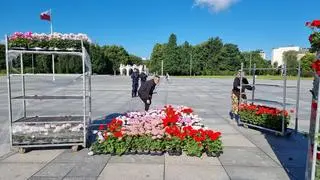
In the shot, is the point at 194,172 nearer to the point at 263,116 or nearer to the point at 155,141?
the point at 155,141

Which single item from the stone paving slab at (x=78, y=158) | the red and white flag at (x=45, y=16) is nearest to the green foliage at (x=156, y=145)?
the stone paving slab at (x=78, y=158)

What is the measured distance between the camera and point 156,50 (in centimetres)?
10331

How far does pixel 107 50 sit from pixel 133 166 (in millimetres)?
97015

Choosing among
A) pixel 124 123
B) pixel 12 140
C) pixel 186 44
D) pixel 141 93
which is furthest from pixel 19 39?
pixel 186 44

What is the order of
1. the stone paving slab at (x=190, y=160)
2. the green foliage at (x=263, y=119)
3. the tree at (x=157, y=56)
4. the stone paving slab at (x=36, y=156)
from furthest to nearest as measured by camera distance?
the tree at (x=157, y=56)
the green foliage at (x=263, y=119)
the stone paving slab at (x=36, y=156)
the stone paving slab at (x=190, y=160)

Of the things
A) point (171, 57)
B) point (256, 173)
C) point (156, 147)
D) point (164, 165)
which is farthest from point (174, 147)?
point (171, 57)

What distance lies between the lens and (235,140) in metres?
7.50

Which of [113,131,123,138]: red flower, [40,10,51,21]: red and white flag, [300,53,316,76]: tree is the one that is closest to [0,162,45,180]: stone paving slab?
[113,131,123,138]: red flower

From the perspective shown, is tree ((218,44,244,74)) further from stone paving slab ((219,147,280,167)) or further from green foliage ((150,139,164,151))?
green foliage ((150,139,164,151))

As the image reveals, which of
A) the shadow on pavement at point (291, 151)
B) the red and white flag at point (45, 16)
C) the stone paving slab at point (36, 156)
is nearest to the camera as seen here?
the shadow on pavement at point (291, 151)

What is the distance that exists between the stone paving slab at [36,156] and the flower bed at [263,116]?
18.4 ft

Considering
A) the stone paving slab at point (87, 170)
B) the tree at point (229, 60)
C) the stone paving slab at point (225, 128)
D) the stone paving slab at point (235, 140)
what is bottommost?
the stone paving slab at point (87, 170)

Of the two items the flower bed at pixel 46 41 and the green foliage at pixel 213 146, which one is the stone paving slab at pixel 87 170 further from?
the flower bed at pixel 46 41

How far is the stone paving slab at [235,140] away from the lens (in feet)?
23.2
